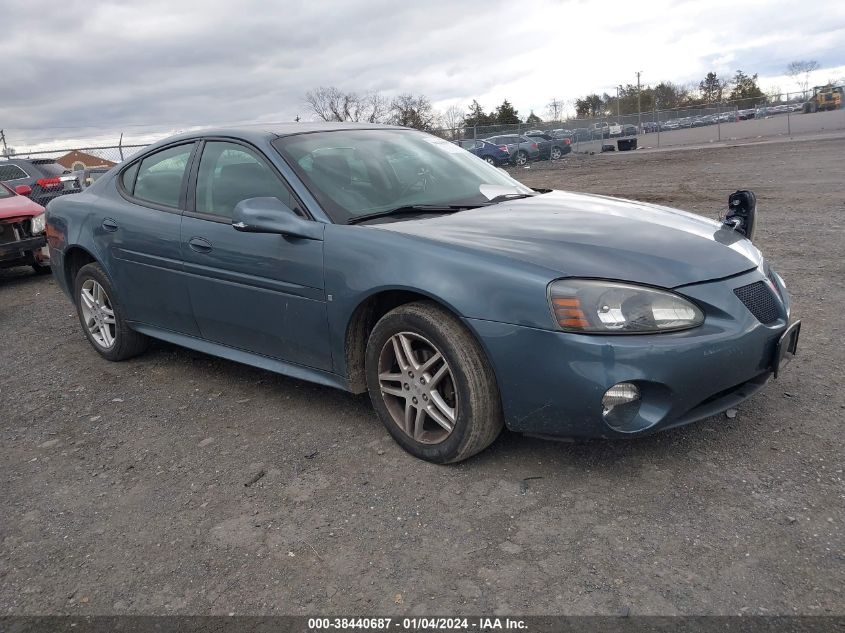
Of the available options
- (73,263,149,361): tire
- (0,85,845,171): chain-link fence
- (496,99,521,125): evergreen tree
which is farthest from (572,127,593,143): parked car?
(73,263,149,361): tire

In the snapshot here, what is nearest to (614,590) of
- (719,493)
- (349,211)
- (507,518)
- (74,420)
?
(507,518)

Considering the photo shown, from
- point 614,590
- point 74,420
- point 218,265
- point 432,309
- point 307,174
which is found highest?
point 307,174

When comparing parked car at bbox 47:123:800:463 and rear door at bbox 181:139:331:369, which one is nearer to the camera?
parked car at bbox 47:123:800:463

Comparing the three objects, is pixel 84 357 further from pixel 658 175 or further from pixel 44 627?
pixel 658 175

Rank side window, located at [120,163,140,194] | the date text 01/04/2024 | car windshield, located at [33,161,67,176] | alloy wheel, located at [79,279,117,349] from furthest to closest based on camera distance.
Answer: car windshield, located at [33,161,67,176] → alloy wheel, located at [79,279,117,349] → side window, located at [120,163,140,194] → the date text 01/04/2024

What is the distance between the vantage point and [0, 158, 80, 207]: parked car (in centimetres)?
1372

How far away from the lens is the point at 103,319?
5.23 m

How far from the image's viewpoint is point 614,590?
243 cm

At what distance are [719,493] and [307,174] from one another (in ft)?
7.99

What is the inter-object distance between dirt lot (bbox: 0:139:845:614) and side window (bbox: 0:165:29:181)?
418 inches

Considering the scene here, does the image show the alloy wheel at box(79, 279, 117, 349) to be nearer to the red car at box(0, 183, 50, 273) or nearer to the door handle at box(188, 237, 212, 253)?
the door handle at box(188, 237, 212, 253)

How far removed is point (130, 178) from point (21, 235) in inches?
207

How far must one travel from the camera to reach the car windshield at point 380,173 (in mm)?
3814

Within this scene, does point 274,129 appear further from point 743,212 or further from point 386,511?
point 743,212
